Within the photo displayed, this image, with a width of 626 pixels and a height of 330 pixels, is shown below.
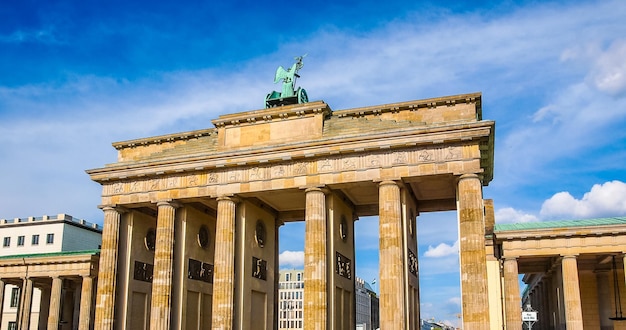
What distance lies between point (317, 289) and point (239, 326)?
17.9ft

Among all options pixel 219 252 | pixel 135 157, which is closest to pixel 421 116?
pixel 219 252

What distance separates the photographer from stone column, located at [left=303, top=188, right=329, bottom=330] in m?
31.3

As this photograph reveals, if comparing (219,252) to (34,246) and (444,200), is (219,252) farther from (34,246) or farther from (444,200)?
(34,246)

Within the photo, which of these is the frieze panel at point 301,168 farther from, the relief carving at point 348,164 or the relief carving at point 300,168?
the relief carving at point 348,164

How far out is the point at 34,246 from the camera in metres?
63.4

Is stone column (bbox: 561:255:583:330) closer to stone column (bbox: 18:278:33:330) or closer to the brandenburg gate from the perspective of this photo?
the brandenburg gate

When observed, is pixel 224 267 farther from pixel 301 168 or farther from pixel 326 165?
pixel 326 165

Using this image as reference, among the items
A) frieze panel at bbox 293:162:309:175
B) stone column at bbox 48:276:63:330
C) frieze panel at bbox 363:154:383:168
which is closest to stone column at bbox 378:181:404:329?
frieze panel at bbox 363:154:383:168

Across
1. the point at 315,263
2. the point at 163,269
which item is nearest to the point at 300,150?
the point at 315,263

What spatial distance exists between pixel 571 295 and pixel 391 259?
1282 centimetres

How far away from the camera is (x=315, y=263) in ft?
105

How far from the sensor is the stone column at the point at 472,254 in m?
28.6

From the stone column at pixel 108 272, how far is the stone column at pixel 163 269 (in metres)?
2.78

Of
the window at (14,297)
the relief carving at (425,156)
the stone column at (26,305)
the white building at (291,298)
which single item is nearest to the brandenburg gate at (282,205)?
the relief carving at (425,156)
